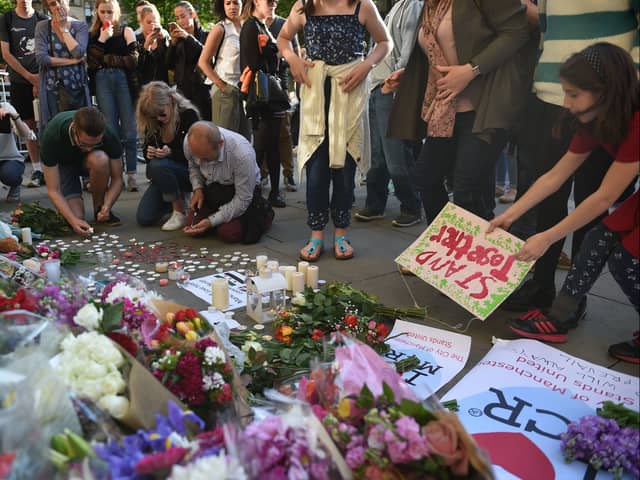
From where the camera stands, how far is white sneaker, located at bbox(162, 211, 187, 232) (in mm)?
4496

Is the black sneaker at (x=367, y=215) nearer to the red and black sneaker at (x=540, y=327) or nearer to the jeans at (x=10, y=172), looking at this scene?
the red and black sneaker at (x=540, y=327)

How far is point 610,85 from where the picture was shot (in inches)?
52.2

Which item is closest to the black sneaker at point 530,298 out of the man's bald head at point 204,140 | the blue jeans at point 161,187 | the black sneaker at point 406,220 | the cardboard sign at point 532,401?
the cardboard sign at point 532,401

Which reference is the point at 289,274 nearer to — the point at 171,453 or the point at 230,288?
the point at 230,288

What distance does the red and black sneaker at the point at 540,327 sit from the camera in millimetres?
1982

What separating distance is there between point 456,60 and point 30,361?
2.16 m

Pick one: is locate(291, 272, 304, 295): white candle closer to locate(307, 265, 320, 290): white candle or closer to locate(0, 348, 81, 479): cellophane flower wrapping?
locate(307, 265, 320, 290): white candle

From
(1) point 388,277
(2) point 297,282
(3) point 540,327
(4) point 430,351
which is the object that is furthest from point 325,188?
(3) point 540,327

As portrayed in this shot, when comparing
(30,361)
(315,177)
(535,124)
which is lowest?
(315,177)

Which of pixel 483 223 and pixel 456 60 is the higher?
pixel 456 60

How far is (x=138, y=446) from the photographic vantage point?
110 cm

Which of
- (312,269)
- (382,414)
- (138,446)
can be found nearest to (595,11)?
(382,414)

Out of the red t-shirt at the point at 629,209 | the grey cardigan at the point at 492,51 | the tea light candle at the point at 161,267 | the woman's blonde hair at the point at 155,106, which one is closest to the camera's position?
the red t-shirt at the point at 629,209

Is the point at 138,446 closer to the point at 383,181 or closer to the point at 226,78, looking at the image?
the point at 383,181
